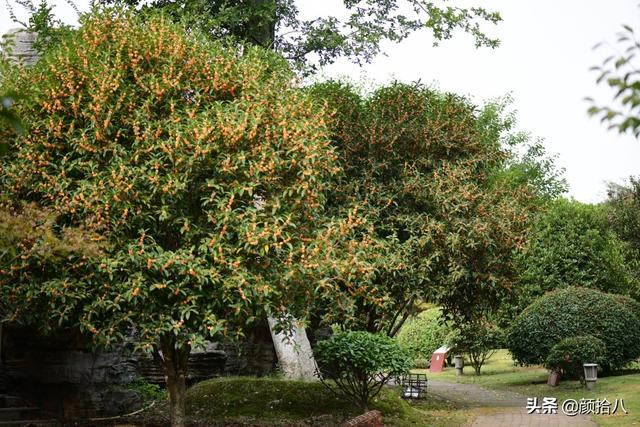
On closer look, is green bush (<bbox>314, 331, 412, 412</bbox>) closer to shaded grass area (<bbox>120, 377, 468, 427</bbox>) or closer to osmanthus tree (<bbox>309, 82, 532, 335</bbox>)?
shaded grass area (<bbox>120, 377, 468, 427</bbox>)

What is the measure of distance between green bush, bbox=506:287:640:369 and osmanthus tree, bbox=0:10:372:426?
1095 centimetres

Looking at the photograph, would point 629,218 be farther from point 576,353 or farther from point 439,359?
point 439,359

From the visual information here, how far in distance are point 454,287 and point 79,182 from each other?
8786 mm

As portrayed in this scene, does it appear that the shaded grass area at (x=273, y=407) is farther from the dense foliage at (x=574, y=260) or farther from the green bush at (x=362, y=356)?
the dense foliage at (x=574, y=260)

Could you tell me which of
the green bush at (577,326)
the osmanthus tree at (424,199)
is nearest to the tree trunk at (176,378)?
the osmanthus tree at (424,199)

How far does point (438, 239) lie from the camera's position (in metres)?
15.6

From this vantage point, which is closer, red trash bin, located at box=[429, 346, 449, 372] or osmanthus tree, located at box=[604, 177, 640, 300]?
osmanthus tree, located at box=[604, 177, 640, 300]

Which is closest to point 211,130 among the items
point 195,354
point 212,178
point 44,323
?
point 212,178

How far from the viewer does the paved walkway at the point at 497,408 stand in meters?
13.6

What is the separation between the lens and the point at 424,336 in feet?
106

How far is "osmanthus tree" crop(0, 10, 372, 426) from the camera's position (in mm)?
9383

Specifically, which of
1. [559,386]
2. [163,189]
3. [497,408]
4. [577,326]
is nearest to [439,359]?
[559,386]

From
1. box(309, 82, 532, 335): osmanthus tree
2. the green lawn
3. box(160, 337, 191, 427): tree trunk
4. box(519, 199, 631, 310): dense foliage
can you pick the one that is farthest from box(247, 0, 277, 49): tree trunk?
box(519, 199, 631, 310): dense foliage

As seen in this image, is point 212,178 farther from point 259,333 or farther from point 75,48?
point 259,333
